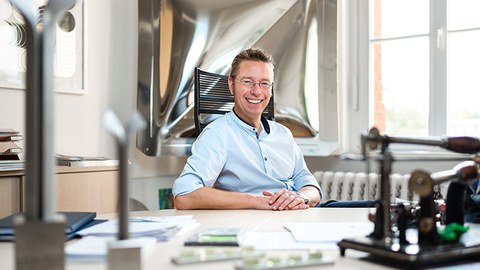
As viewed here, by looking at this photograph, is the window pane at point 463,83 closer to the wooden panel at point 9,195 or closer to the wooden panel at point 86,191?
the wooden panel at point 86,191

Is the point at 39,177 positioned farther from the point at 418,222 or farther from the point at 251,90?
the point at 251,90

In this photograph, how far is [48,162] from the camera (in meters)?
0.78

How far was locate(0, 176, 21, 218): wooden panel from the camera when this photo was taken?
219 cm

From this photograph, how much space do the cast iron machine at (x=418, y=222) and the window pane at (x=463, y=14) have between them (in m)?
2.54

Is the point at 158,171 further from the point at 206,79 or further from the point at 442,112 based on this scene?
the point at 442,112

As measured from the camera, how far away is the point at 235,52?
11.9 ft

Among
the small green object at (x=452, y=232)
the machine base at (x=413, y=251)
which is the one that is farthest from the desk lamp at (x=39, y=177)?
the small green object at (x=452, y=232)

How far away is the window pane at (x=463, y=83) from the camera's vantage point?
3410mm

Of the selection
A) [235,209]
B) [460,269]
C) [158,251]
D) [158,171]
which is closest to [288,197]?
[235,209]

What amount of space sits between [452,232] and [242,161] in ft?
4.47

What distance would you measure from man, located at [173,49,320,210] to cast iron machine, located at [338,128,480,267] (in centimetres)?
85

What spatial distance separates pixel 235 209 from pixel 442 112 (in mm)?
2040

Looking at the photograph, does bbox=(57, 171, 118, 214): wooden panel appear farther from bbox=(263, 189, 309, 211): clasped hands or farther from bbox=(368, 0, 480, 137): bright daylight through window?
bbox=(368, 0, 480, 137): bright daylight through window

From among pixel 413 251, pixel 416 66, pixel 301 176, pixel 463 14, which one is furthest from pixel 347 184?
pixel 413 251
